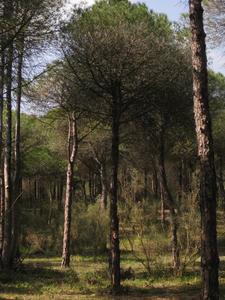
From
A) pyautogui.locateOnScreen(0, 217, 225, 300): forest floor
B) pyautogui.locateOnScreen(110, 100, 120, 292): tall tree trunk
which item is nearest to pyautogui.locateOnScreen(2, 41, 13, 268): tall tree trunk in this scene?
pyautogui.locateOnScreen(0, 217, 225, 300): forest floor

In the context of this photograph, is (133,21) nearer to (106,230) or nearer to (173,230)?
(173,230)

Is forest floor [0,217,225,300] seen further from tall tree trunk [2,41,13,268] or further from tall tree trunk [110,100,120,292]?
tall tree trunk [2,41,13,268]

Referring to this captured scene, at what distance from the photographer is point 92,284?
43.6 ft

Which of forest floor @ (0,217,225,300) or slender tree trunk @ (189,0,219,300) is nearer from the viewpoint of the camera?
slender tree trunk @ (189,0,219,300)

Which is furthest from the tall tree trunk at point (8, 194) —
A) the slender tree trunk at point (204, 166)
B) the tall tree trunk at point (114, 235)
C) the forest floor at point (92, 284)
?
the slender tree trunk at point (204, 166)

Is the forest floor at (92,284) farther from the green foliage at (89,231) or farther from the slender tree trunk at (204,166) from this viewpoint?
the green foliage at (89,231)

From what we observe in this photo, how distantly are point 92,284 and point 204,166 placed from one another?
687 cm

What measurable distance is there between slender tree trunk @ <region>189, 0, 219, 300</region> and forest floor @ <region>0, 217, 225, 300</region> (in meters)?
3.85

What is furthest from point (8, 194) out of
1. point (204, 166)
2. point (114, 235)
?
point (204, 166)

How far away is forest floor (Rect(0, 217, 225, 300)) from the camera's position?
453 inches

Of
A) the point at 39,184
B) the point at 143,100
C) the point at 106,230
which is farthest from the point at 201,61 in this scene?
the point at 39,184

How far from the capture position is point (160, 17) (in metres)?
14.9

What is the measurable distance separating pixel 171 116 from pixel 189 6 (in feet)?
25.7

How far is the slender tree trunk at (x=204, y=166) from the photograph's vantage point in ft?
23.3
